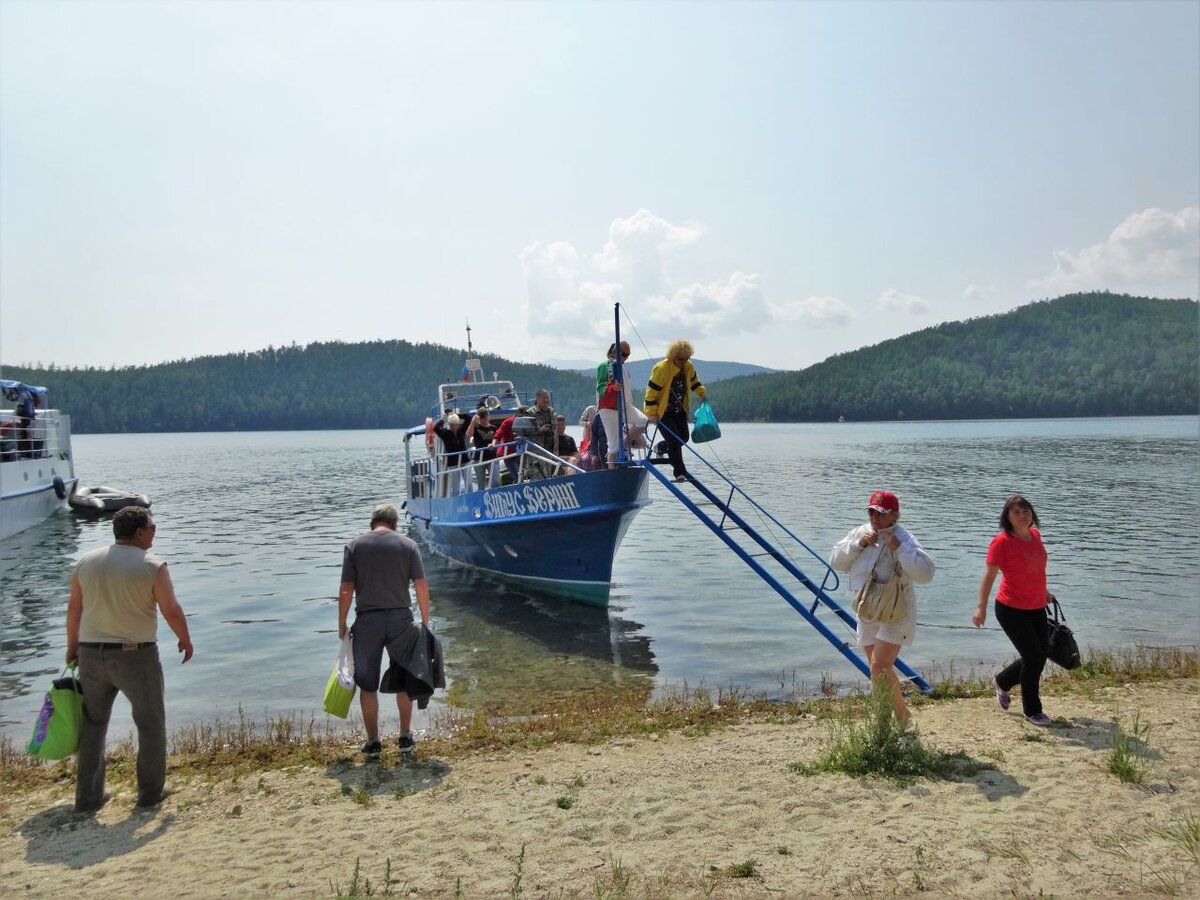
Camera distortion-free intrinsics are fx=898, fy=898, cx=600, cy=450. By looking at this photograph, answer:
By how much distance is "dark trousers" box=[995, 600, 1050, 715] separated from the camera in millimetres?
7422

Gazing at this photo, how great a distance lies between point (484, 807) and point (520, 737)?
1.80m

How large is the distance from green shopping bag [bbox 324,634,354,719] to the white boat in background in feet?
89.4

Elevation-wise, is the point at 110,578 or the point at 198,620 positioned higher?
the point at 110,578

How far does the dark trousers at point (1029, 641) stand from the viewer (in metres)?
7.42

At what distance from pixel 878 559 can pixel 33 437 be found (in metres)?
35.3

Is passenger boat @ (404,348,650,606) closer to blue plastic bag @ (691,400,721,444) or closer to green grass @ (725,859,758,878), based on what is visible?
blue plastic bag @ (691,400,721,444)

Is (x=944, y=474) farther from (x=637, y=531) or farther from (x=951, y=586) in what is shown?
(x=951, y=586)

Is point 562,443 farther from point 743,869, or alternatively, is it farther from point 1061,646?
point 743,869

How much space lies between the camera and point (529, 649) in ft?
43.5

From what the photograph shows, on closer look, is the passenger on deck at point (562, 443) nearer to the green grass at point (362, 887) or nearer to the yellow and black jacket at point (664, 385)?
the yellow and black jacket at point (664, 385)

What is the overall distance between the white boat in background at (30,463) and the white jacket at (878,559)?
30.1 meters

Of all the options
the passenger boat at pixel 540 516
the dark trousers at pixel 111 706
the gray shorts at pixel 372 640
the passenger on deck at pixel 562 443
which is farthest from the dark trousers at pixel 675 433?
the dark trousers at pixel 111 706

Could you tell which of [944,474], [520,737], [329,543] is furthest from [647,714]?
[944,474]

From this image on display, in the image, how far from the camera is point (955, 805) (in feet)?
18.7
